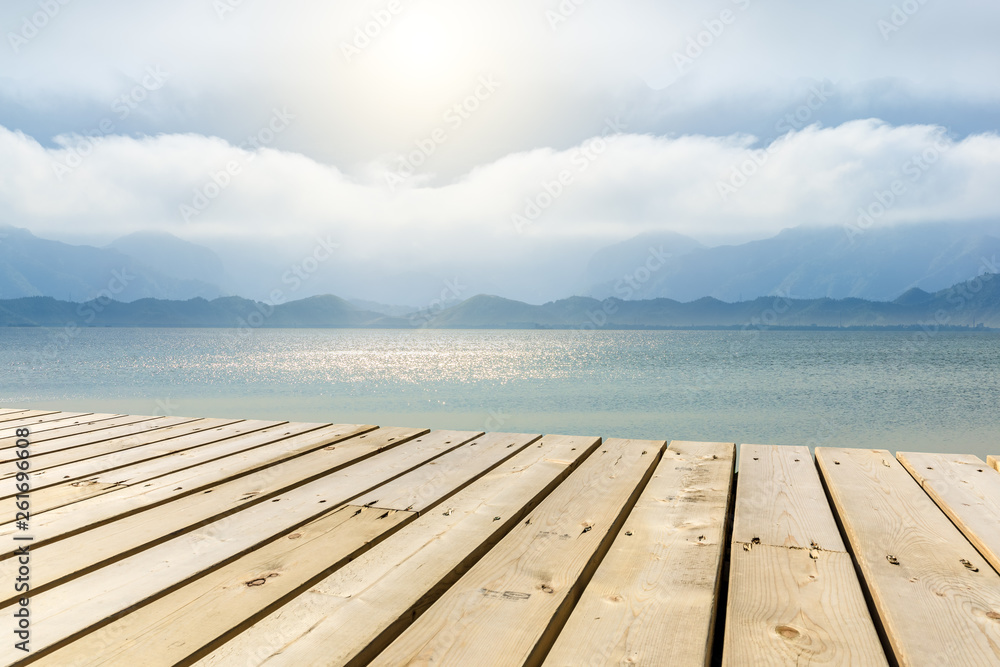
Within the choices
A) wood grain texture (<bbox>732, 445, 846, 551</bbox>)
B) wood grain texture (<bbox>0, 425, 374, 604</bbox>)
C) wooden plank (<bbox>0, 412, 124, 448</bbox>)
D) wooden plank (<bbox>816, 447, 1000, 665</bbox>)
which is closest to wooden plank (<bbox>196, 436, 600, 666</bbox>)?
wood grain texture (<bbox>0, 425, 374, 604</bbox>)

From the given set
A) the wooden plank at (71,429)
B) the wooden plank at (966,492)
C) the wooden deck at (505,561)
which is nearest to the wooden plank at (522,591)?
the wooden deck at (505,561)

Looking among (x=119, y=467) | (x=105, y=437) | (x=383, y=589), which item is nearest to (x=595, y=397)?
(x=105, y=437)

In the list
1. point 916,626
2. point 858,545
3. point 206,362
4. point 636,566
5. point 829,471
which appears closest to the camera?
point 916,626

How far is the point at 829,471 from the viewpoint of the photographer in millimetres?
3227

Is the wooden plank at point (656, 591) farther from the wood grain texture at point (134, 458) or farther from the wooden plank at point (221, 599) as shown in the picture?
the wood grain texture at point (134, 458)

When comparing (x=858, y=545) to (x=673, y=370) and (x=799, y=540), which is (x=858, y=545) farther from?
(x=673, y=370)

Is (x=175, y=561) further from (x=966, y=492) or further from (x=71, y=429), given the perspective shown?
(x=71, y=429)

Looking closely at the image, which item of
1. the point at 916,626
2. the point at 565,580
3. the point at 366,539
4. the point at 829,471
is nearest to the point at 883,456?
the point at 829,471

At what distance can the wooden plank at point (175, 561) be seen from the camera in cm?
158

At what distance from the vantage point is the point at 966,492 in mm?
2850

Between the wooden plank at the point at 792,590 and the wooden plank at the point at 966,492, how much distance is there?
1.55ft

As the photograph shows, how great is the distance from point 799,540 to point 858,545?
0.20 meters

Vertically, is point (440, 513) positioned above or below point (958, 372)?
above

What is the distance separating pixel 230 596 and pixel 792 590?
5.36ft
